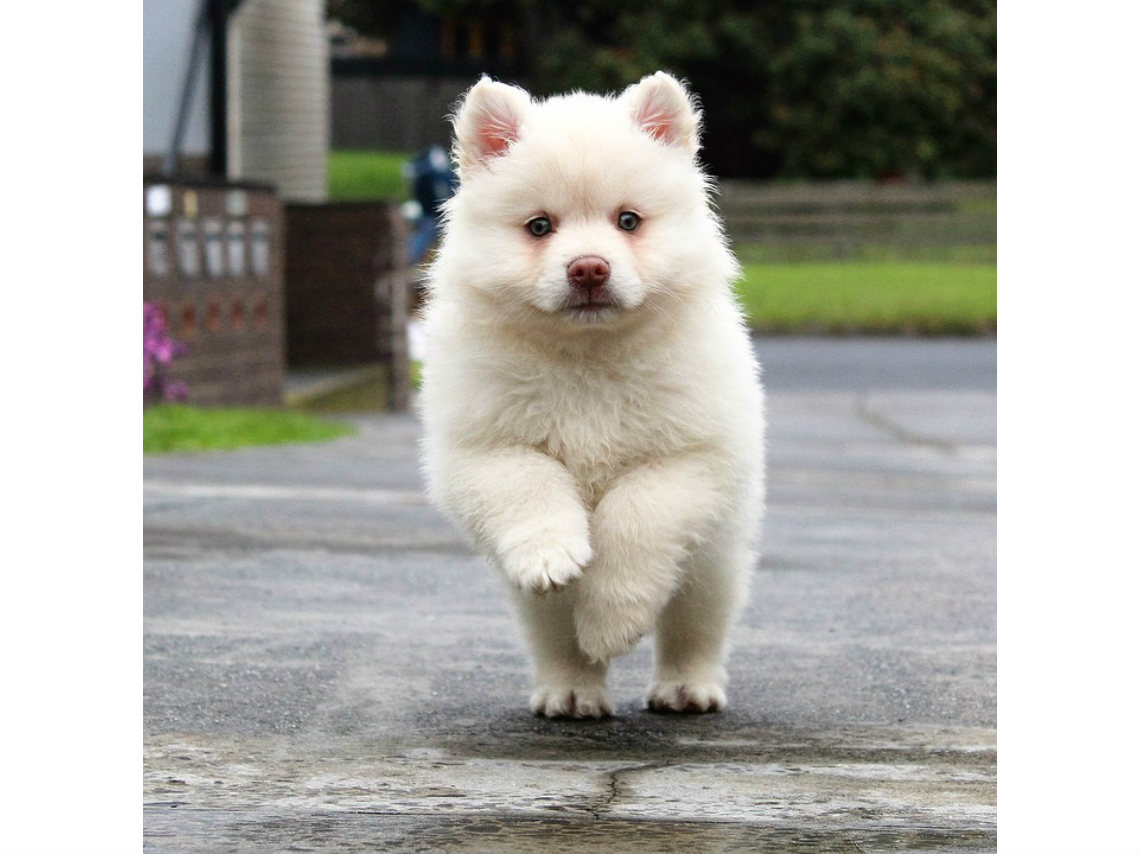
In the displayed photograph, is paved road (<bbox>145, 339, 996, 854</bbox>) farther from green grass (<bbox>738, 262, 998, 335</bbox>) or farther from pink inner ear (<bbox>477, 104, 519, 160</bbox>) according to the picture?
green grass (<bbox>738, 262, 998, 335</bbox>)

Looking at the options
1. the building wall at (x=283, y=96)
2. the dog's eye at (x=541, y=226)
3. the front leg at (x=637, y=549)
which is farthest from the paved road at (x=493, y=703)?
the building wall at (x=283, y=96)

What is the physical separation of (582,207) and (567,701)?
4.47 feet

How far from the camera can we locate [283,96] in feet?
70.8

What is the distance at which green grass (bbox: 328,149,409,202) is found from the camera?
38847 millimetres

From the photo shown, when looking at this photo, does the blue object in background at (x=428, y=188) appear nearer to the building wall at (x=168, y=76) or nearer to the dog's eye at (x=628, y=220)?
the building wall at (x=168, y=76)

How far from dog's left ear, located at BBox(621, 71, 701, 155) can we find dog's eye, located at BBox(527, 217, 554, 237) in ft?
1.28

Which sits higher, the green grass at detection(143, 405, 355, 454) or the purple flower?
the purple flower

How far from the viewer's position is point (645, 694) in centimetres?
512

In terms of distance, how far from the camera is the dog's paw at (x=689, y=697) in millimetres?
4926

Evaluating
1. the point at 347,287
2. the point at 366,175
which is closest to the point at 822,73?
the point at 366,175

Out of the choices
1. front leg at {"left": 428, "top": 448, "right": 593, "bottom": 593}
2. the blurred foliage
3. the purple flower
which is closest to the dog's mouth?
front leg at {"left": 428, "top": 448, "right": 593, "bottom": 593}

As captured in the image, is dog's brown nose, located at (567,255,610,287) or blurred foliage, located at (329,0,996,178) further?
blurred foliage, located at (329,0,996,178)
